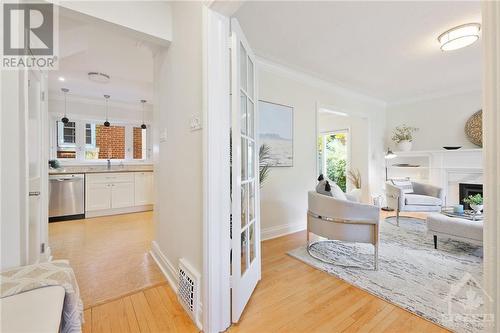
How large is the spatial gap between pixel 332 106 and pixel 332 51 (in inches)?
51.7

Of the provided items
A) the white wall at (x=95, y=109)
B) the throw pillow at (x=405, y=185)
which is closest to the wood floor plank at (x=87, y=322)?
the white wall at (x=95, y=109)

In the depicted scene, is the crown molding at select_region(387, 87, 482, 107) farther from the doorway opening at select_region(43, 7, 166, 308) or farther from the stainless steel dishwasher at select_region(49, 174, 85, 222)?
the stainless steel dishwasher at select_region(49, 174, 85, 222)

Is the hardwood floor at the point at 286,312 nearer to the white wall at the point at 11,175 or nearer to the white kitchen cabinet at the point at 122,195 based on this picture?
the white wall at the point at 11,175

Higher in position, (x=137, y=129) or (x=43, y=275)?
(x=137, y=129)

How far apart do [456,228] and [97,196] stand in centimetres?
562

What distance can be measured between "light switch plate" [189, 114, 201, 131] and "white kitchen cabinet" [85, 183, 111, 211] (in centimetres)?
385

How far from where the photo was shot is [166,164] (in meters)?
2.21

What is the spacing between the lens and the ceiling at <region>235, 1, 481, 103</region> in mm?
2174

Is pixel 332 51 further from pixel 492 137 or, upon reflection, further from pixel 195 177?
pixel 492 137

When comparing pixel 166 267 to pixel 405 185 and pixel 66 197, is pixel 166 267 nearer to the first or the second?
pixel 66 197

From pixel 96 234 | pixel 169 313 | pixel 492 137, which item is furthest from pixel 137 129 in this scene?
pixel 492 137

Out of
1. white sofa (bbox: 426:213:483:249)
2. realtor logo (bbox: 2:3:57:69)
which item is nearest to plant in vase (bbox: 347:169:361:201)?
white sofa (bbox: 426:213:483:249)

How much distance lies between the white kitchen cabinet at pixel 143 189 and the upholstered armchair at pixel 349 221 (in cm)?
398

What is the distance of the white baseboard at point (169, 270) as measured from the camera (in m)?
1.49
